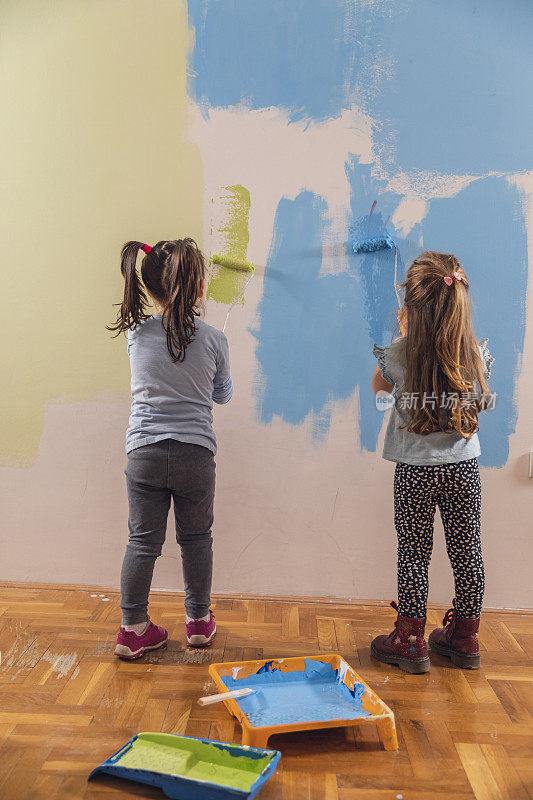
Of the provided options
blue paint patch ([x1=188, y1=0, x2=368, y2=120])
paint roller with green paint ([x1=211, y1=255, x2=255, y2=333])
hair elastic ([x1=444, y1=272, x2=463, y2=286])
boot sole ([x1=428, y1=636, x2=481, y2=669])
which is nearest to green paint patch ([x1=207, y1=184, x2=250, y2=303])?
paint roller with green paint ([x1=211, y1=255, x2=255, y2=333])

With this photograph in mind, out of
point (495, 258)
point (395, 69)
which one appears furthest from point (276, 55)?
point (495, 258)

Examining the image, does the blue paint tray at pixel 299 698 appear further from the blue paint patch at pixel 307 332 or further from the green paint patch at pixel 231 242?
the green paint patch at pixel 231 242

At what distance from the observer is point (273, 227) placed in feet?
6.09

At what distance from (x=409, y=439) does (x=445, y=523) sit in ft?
0.73

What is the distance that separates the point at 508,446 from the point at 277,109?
1163mm

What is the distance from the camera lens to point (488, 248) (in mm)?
1823

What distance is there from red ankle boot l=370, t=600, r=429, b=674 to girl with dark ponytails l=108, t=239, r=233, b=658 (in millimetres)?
435

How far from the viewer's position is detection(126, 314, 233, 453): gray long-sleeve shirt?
59.1 inches

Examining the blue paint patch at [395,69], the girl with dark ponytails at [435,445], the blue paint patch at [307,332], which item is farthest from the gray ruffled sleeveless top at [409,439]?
the blue paint patch at [395,69]

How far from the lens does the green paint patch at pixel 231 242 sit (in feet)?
6.11

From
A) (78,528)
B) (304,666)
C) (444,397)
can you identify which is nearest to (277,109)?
(444,397)

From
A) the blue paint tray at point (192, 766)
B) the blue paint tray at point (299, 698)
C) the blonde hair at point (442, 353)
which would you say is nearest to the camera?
the blue paint tray at point (192, 766)

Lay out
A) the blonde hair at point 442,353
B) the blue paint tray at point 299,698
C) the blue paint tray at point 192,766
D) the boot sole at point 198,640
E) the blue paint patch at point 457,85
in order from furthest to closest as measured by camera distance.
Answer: the blue paint patch at point 457,85 < the boot sole at point 198,640 < the blonde hair at point 442,353 < the blue paint tray at point 299,698 < the blue paint tray at point 192,766

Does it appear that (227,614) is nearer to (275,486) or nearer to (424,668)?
(275,486)
